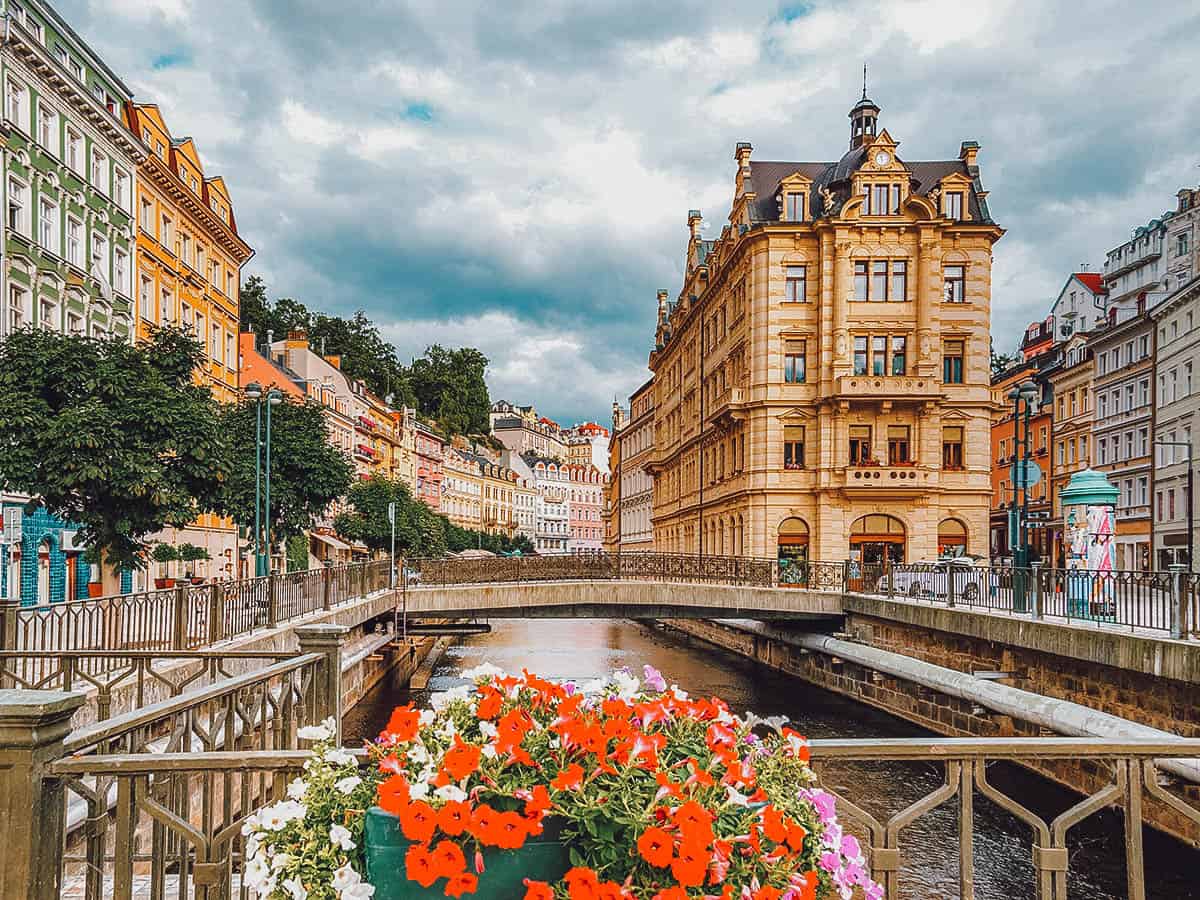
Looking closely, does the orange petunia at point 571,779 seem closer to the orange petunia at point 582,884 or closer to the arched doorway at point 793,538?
the orange petunia at point 582,884

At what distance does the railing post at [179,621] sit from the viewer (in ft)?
46.9

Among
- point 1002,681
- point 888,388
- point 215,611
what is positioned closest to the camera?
point 215,611

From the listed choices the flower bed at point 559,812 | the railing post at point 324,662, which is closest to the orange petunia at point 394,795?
the flower bed at point 559,812

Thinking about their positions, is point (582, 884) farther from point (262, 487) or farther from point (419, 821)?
point (262, 487)

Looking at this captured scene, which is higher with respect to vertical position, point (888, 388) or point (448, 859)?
point (888, 388)

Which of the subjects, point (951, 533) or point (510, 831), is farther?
point (951, 533)

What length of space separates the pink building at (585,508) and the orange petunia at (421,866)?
159319mm

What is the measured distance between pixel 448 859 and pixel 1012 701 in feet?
55.0

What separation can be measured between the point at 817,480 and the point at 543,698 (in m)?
36.9

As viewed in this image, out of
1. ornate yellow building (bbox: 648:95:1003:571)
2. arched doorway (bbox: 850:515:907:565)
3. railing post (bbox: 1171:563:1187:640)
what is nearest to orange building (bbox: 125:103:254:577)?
ornate yellow building (bbox: 648:95:1003:571)

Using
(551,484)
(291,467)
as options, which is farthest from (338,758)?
(551,484)

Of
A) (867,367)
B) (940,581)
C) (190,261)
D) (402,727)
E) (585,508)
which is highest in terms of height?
(190,261)

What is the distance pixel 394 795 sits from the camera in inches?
106

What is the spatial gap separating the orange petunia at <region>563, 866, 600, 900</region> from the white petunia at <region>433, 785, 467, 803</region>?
0.33m
